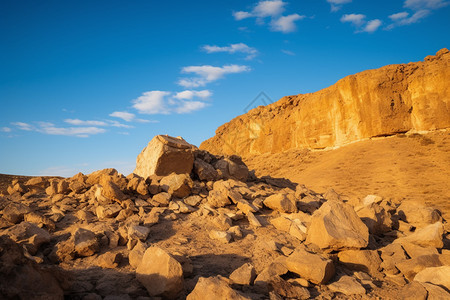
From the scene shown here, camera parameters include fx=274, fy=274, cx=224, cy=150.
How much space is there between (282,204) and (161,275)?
3.15 meters

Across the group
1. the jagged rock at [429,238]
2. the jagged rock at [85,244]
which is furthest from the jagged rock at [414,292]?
the jagged rock at [85,244]

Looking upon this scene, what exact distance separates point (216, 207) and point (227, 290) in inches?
109

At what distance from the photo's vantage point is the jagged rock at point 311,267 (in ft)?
9.85

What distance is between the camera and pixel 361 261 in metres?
3.57

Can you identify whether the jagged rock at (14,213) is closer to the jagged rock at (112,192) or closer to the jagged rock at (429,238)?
the jagged rock at (112,192)

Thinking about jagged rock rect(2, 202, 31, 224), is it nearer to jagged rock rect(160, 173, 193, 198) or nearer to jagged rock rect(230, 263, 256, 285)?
jagged rock rect(160, 173, 193, 198)

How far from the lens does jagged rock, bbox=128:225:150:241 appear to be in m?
3.65

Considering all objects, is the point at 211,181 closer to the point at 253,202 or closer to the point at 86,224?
the point at 253,202

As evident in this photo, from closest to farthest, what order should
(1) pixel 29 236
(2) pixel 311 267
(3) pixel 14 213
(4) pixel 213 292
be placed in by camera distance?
(4) pixel 213 292, (2) pixel 311 267, (1) pixel 29 236, (3) pixel 14 213

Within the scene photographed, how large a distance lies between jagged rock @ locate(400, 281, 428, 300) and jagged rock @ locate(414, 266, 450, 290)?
0.73 ft

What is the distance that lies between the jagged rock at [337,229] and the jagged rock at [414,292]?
65 cm

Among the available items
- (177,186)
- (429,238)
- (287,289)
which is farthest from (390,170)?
(287,289)

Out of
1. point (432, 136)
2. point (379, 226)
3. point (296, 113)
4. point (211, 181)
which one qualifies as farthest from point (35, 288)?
point (296, 113)

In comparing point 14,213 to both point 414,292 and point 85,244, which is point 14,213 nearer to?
point 85,244
